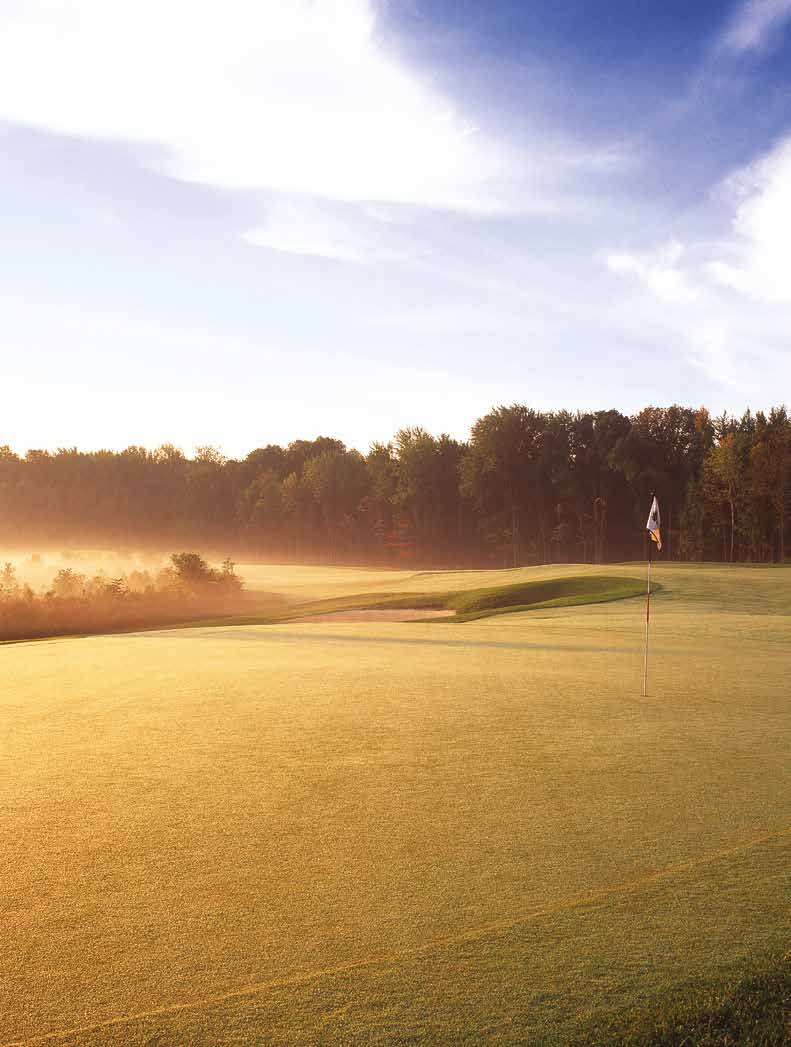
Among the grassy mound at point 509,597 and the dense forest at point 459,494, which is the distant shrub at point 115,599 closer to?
the grassy mound at point 509,597

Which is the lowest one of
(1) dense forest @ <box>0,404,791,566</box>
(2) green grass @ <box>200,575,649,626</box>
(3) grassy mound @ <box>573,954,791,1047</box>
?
(2) green grass @ <box>200,575,649,626</box>

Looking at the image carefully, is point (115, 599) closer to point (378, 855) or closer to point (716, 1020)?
point (378, 855)

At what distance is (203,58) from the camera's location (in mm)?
16766

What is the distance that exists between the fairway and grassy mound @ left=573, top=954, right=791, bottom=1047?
92 mm

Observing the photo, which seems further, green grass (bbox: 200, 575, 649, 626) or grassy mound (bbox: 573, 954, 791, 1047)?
green grass (bbox: 200, 575, 649, 626)

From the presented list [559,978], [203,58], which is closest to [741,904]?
[559,978]

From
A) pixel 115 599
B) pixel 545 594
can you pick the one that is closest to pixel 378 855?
pixel 545 594

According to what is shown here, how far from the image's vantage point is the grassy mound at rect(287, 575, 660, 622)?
28.8 meters

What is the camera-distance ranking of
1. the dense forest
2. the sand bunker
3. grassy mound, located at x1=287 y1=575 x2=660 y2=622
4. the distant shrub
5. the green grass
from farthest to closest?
the dense forest → the distant shrub → grassy mound, located at x1=287 y1=575 x2=660 y2=622 → the green grass → the sand bunker

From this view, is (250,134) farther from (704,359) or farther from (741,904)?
(704,359)

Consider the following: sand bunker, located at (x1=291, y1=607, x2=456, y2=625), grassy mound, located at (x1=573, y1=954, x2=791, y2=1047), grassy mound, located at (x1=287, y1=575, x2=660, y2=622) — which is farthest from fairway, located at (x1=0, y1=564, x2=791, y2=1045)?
grassy mound, located at (x1=287, y1=575, x2=660, y2=622)

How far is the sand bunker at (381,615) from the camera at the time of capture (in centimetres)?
2788

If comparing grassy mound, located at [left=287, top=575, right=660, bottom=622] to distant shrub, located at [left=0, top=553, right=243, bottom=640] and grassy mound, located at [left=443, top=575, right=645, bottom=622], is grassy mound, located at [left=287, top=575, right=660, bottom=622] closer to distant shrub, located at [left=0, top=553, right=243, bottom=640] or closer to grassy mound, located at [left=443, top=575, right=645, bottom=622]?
grassy mound, located at [left=443, top=575, right=645, bottom=622]

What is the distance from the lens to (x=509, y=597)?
30.8 metres
